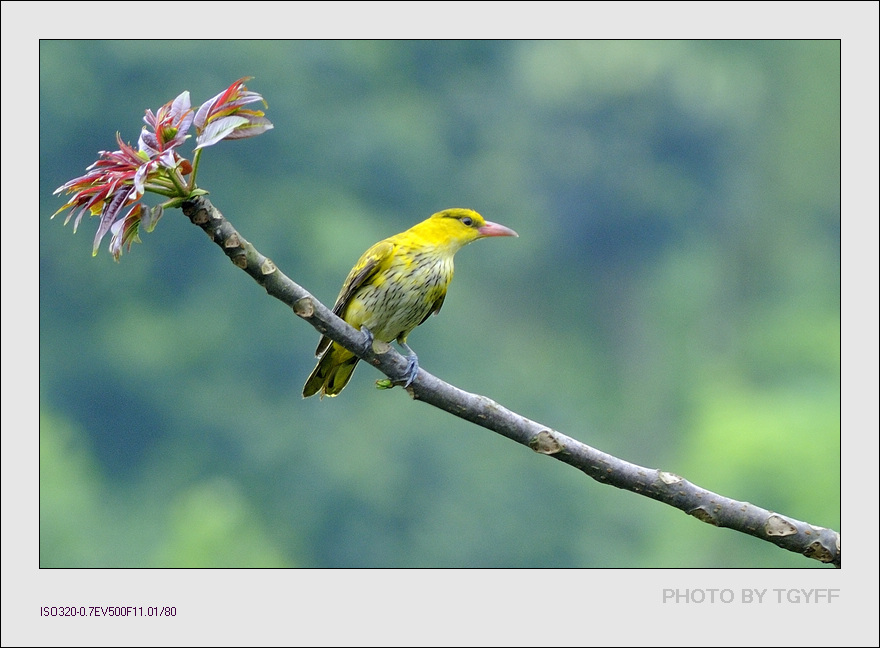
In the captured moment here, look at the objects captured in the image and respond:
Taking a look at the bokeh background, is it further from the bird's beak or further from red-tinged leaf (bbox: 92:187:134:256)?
red-tinged leaf (bbox: 92:187:134:256)

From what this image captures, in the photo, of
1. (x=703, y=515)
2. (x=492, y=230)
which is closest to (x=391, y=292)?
(x=492, y=230)

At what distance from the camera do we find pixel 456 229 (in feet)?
14.7

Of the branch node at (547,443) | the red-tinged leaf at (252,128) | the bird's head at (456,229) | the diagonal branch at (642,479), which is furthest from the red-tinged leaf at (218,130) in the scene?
the bird's head at (456,229)

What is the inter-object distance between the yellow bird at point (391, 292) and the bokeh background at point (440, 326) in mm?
8240

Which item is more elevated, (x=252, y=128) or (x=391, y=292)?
(x=391, y=292)

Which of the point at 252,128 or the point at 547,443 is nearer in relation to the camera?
the point at 252,128

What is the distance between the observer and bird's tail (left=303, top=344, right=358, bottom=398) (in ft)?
13.7

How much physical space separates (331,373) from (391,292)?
0.39 metres

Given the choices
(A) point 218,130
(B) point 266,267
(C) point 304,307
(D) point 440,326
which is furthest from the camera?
(D) point 440,326

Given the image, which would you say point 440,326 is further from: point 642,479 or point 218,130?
point 218,130

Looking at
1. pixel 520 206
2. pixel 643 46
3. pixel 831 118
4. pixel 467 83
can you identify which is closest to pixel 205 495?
pixel 520 206

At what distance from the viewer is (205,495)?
1739cm

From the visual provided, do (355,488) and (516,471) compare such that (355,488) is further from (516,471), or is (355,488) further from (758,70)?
(758,70)

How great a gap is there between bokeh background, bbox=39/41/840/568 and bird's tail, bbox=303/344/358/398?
817 cm
